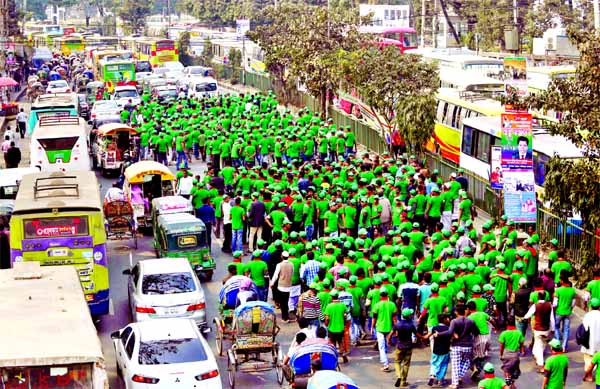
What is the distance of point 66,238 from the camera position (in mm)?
21609

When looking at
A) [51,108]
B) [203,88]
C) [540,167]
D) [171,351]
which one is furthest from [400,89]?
[203,88]

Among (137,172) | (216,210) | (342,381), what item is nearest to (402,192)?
(216,210)

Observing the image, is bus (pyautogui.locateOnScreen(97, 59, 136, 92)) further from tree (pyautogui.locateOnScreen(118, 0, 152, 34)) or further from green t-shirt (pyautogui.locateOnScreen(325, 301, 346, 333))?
tree (pyautogui.locateOnScreen(118, 0, 152, 34))

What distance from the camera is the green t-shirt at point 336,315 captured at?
776 inches

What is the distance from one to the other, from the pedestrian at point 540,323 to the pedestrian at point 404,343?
214 centimetres

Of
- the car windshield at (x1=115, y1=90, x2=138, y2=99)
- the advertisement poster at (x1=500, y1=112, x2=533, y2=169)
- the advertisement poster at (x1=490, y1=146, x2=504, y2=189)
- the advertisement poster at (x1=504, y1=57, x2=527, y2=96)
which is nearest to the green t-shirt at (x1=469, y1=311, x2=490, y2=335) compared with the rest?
the advertisement poster at (x1=500, y1=112, x2=533, y2=169)

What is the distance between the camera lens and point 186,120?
43.8 m

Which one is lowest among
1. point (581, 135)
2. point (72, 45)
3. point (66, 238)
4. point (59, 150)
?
point (72, 45)

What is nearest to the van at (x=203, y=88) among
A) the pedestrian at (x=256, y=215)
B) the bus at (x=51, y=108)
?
the bus at (x=51, y=108)

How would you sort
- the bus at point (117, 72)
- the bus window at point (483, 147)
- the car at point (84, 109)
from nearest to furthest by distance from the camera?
1. the bus window at point (483, 147)
2. the car at point (84, 109)
3. the bus at point (117, 72)

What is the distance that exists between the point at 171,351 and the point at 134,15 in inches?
4645

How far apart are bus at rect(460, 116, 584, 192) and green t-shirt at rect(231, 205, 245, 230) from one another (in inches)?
305

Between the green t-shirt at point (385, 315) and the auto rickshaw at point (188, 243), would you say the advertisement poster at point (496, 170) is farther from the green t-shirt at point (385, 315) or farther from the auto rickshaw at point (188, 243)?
the green t-shirt at point (385, 315)

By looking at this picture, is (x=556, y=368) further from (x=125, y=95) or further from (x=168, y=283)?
(x=125, y=95)
